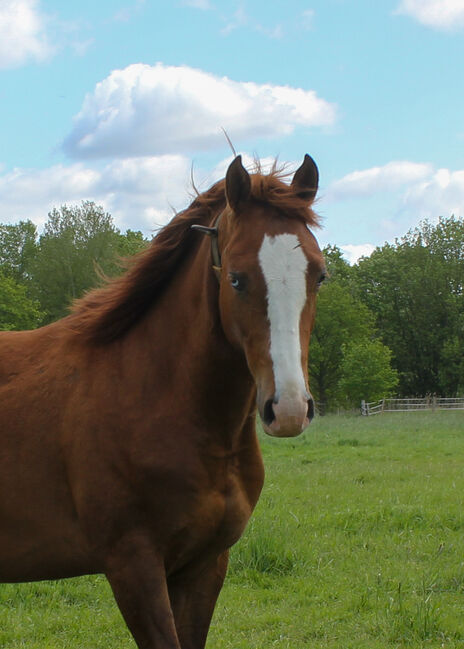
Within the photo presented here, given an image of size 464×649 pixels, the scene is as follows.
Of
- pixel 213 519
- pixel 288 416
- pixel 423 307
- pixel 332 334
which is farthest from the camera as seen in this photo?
pixel 423 307

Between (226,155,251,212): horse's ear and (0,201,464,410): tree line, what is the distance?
1335 inches

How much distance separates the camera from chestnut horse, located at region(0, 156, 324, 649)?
9.29ft

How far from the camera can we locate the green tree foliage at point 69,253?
40500 mm

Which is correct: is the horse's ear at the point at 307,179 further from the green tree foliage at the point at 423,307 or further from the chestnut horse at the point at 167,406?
the green tree foliage at the point at 423,307

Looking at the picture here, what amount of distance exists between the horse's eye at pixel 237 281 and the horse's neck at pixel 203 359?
12.9 inches

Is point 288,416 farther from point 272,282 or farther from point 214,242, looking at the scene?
point 214,242

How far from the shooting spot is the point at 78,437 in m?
3.16

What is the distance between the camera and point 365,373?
42.2m

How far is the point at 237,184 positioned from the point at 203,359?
783mm

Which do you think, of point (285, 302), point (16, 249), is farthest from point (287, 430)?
point (16, 249)

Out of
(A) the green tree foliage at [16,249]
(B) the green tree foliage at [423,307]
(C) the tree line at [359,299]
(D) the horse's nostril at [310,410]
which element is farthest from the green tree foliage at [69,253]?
(D) the horse's nostril at [310,410]

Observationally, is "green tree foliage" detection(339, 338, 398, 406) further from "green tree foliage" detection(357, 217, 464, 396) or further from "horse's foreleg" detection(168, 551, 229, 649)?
"horse's foreleg" detection(168, 551, 229, 649)

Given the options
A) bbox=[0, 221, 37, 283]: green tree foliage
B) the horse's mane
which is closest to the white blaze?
the horse's mane

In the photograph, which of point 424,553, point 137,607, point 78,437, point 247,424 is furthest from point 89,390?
point 424,553
